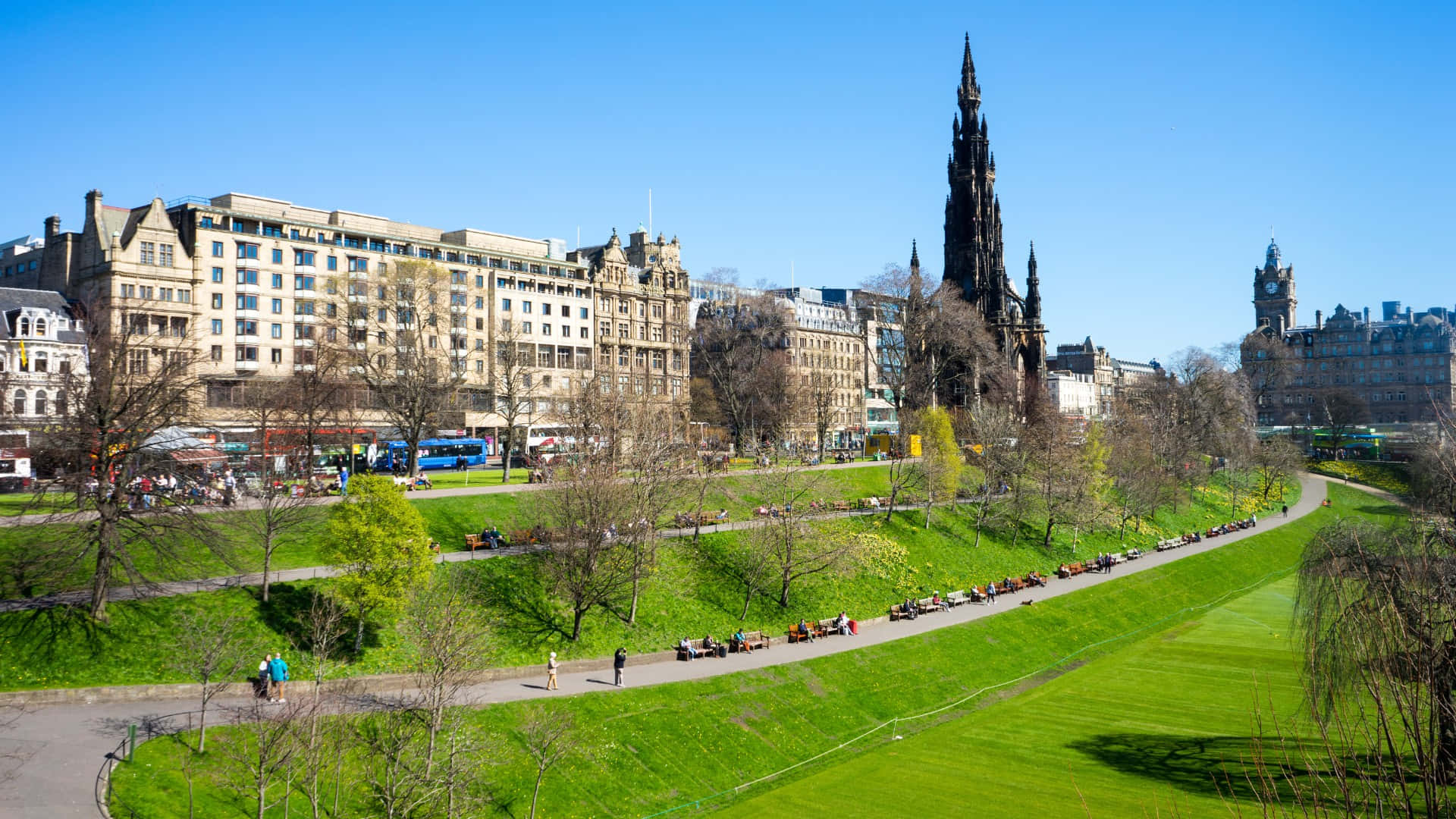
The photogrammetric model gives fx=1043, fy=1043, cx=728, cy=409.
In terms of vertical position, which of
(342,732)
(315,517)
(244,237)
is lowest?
(342,732)

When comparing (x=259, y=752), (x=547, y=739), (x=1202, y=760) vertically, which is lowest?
(x=1202, y=760)

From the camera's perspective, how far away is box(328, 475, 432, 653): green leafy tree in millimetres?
37531

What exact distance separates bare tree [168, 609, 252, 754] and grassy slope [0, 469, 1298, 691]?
20.9 inches

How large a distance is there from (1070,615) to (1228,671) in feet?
37.9

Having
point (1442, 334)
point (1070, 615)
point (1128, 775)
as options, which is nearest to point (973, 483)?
point (1070, 615)

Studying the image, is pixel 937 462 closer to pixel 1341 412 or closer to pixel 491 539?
pixel 491 539

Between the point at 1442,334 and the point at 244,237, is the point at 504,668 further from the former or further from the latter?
the point at 1442,334

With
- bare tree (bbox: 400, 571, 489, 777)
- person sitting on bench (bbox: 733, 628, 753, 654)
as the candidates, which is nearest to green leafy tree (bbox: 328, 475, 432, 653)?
bare tree (bbox: 400, 571, 489, 777)

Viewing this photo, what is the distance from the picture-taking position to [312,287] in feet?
277

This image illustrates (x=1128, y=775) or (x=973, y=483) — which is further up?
(x=973, y=483)

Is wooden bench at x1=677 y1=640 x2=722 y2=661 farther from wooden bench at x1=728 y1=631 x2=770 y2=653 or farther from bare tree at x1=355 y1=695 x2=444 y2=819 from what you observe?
bare tree at x1=355 y1=695 x2=444 y2=819

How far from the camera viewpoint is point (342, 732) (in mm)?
26766

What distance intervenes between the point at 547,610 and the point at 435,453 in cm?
3443

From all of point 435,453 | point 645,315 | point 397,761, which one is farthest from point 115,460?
point 645,315
